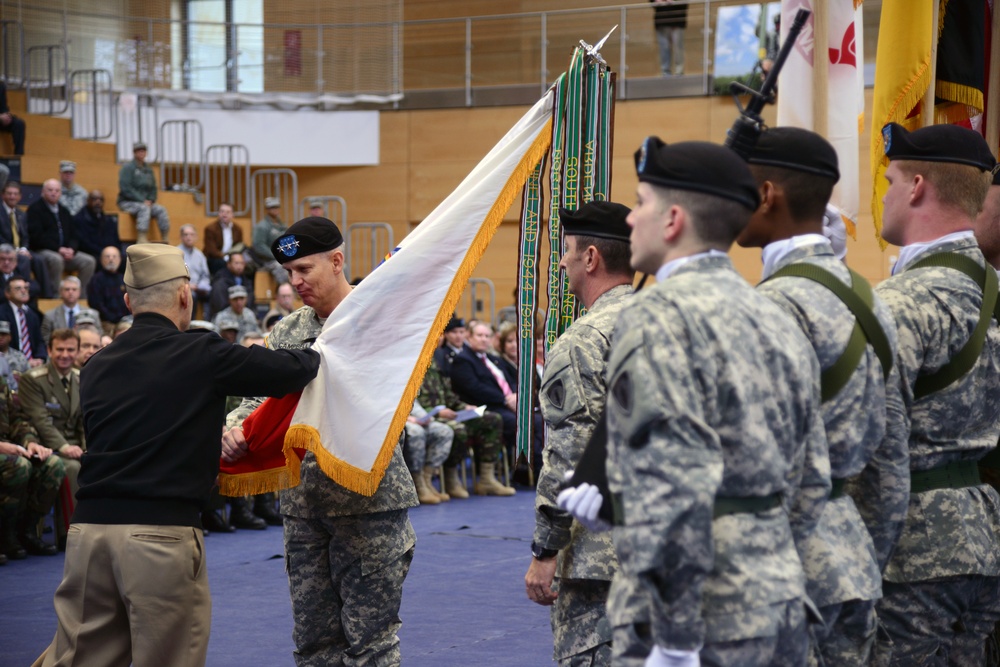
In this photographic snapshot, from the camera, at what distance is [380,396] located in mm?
3752

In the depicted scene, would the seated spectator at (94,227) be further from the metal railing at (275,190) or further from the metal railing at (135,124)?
the metal railing at (275,190)

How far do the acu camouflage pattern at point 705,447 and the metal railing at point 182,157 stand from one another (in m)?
14.7

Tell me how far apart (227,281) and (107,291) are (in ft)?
5.45

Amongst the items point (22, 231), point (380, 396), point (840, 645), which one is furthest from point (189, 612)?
point (22, 231)

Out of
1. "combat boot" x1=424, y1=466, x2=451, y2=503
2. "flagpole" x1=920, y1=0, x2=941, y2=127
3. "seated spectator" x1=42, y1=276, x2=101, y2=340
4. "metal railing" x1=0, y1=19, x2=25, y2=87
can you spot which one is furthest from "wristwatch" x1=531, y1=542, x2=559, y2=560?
"metal railing" x1=0, y1=19, x2=25, y2=87

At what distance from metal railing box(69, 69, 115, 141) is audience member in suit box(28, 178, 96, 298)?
9.52ft

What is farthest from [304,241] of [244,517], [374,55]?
[374,55]

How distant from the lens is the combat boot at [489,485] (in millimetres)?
10617

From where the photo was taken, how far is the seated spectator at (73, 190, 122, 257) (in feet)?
42.4

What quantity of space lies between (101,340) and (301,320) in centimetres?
497

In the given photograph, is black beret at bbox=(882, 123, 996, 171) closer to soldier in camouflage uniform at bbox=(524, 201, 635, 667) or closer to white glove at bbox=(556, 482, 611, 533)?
soldier in camouflage uniform at bbox=(524, 201, 635, 667)

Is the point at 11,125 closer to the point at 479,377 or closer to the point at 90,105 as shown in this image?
the point at 90,105

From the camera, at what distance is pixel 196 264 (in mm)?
13617

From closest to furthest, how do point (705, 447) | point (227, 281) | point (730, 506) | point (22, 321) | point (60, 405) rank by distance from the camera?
point (705, 447) → point (730, 506) → point (60, 405) → point (22, 321) → point (227, 281)
